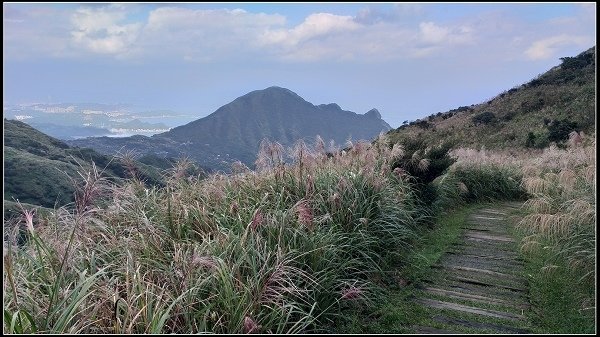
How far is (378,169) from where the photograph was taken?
7410mm

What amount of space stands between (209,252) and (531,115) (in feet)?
113

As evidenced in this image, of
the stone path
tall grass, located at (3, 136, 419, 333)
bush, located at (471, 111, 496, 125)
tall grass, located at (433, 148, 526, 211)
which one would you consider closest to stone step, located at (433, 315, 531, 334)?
the stone path

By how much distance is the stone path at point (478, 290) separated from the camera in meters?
4.08

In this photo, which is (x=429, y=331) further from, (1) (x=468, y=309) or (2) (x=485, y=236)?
(2) (x=485, y=236)

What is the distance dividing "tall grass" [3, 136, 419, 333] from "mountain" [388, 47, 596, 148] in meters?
19.8

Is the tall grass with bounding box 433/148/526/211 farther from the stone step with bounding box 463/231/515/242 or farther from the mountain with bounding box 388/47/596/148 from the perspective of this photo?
the mountain with bounding box 388/47/596/148

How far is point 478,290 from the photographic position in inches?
190

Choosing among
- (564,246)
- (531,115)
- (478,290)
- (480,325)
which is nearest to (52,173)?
(478,290)

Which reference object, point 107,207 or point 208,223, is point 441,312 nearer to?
point 208,223

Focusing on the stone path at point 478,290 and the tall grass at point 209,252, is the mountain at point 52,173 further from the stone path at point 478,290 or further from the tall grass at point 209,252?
the stone path at point 478,290

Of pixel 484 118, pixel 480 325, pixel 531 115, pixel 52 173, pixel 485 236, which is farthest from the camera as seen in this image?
pixel 484 118

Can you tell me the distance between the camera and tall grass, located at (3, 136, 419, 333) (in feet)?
10.4

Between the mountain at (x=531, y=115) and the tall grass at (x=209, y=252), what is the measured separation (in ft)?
64.8

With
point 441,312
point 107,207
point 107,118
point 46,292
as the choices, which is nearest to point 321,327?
point 441,312
